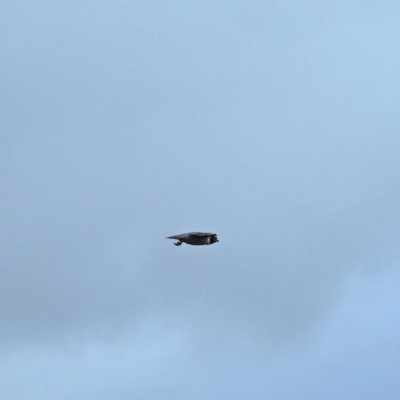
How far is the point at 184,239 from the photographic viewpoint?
127m
